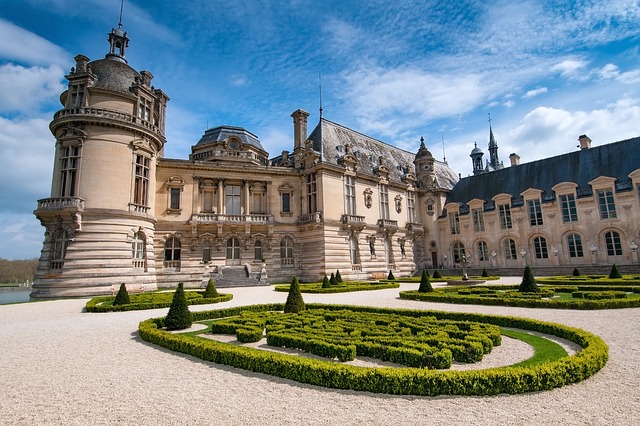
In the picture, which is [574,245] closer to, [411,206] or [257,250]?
[411,206]

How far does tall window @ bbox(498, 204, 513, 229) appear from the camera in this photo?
42.6 m

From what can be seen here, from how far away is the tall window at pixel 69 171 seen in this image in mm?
27438

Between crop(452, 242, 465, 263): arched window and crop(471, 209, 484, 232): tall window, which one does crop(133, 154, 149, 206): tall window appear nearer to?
crop(452, 242, 465, 263): arched window

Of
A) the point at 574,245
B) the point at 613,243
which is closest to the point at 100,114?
the point at 574,245

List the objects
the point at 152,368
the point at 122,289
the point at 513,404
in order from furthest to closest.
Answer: the point at 122,289 < the point at 152,368 < the point at 513,404

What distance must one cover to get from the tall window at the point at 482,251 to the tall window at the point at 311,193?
22.2 m

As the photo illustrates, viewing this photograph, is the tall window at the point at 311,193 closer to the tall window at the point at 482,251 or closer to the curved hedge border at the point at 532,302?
the curved hedge border at the point at 532,302

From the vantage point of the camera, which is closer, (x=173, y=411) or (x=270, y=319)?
(x=173, y=411)

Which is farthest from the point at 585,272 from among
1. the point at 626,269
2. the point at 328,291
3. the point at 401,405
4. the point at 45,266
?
the point at 45,266

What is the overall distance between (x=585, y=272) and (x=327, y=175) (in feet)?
86.6

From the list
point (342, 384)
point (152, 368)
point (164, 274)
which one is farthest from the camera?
point (164, 274)

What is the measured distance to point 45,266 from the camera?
2620 cm

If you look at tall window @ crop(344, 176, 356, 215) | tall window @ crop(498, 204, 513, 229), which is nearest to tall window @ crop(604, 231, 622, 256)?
tall window @ crop(498, 204, 513, 229)

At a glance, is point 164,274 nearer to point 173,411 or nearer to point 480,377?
point 173,411
